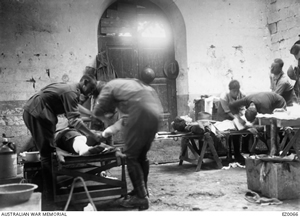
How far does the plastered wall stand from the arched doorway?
220mm

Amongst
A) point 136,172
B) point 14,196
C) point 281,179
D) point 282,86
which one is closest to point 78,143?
point 136,172

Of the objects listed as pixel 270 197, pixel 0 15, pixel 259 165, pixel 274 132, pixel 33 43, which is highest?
pixel 0 15

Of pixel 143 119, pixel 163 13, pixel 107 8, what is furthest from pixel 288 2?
pixel 143 119

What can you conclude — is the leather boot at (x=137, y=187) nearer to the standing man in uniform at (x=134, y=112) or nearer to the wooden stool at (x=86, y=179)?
the standing man in uniform at (x=134, y=112)

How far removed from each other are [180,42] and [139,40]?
2.80 ft

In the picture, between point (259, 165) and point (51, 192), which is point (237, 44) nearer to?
point (259, 165)

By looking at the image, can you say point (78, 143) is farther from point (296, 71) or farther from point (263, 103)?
point (296, 71)

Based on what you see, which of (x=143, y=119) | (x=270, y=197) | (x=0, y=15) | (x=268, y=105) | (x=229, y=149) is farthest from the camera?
(x=229, y=149)

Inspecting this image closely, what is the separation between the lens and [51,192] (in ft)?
11.8

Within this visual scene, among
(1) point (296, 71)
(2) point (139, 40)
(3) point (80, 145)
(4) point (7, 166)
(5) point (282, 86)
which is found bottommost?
(4) point (7, 166)

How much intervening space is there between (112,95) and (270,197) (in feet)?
6.67

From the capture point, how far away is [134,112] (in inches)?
112

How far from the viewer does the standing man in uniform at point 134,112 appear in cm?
284

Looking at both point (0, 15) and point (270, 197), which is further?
point (0, 15)
